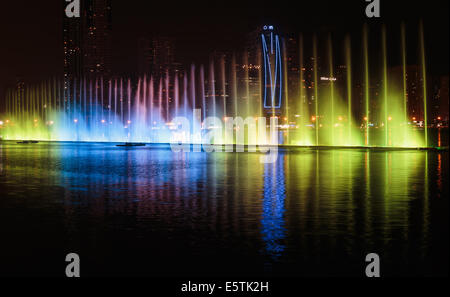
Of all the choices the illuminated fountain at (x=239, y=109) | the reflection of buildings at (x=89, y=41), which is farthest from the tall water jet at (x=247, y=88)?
the reflection of buildings at (x=89, y=41)

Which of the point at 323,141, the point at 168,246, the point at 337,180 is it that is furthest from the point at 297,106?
the point at 168,246

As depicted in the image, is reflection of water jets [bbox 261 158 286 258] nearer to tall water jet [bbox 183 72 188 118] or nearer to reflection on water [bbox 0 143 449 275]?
reflection on water [bbox 0 143 449 275]

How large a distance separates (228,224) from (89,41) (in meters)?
118

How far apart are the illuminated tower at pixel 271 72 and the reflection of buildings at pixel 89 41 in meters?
54.3

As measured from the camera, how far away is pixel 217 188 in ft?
43.4

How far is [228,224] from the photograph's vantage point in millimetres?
8336

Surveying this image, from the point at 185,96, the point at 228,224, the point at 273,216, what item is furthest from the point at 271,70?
the point at 228,224

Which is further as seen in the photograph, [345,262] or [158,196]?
[158,196]

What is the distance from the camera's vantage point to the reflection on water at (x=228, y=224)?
6054 millimetres

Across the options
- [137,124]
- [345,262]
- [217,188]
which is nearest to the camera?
[345,262]

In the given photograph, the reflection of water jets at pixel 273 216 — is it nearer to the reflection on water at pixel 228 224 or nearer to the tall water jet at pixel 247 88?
the reflection on water at pixel 228 224
